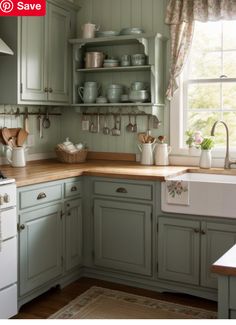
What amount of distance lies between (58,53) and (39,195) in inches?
57.5

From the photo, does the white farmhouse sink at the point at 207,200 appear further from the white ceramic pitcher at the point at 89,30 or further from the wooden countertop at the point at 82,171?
the white ceramic pitcher at the point at 89,30

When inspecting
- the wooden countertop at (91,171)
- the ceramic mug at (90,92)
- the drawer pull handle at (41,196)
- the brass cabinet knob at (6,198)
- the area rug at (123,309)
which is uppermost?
the ceramic mug at (90,92)

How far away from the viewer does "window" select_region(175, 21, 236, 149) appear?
3.81 meters

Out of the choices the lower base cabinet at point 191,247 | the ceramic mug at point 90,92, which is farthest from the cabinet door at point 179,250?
the ceramic mug at point 90,92

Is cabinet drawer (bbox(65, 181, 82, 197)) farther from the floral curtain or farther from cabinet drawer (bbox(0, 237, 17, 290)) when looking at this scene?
the floral curtain

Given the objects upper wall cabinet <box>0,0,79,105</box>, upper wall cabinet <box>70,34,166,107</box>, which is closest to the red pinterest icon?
upper wall cabinet <box>0,0,79,105</box>

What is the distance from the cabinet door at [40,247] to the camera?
9.98 feet

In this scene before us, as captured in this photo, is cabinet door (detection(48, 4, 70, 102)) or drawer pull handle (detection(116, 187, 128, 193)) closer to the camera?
drawer pull handle (detection(116, 187, 128, 193))

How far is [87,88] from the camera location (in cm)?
412

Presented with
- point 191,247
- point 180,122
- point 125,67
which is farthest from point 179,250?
point 125,67

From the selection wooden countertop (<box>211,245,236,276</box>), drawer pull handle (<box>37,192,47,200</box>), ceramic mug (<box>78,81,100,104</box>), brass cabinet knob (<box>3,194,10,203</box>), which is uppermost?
ceramic mug (<box>78,81,100,104</box>)

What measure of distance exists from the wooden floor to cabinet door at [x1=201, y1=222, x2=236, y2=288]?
163mm

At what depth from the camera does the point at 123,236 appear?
3510mm

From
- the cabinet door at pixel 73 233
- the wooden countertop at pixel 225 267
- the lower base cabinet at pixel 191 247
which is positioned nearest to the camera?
the wooden countertop at pixel 225 267
